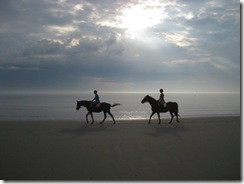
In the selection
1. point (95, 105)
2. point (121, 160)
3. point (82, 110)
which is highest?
point (95, 105)

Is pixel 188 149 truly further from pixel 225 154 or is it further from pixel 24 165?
pixel 24 165

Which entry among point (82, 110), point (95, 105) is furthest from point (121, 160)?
point (82, 110)

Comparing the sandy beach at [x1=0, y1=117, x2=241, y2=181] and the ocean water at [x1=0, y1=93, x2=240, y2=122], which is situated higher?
the ocean water at [x1=0, y1=93, x2=240, y2=122]

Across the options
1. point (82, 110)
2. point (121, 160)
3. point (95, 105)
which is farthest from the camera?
point (82, 110)

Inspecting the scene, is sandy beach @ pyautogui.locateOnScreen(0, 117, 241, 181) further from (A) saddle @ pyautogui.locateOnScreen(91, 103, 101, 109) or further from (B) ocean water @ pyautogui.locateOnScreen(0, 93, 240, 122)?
(B) ocean water @ pyautogui.locateOnScreen(0, 93, 240, 122)

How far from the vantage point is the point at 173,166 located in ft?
23.8

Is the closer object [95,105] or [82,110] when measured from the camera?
[95,105]

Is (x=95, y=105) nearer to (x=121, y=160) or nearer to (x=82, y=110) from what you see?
(x=121, y=160)

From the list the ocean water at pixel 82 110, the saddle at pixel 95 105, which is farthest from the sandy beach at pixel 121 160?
the ocean water at pixel 82 110

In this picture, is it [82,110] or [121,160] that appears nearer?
[121,160]

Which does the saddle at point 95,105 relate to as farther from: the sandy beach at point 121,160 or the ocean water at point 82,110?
the sandy beach at point 121,160

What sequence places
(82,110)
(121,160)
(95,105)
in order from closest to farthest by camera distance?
(121,160)
(95,105)
(82,110)

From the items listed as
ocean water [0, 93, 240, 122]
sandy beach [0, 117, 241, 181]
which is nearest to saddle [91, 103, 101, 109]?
ocean water [0, 93, 240, 122]

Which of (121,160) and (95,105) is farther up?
(95,105)
